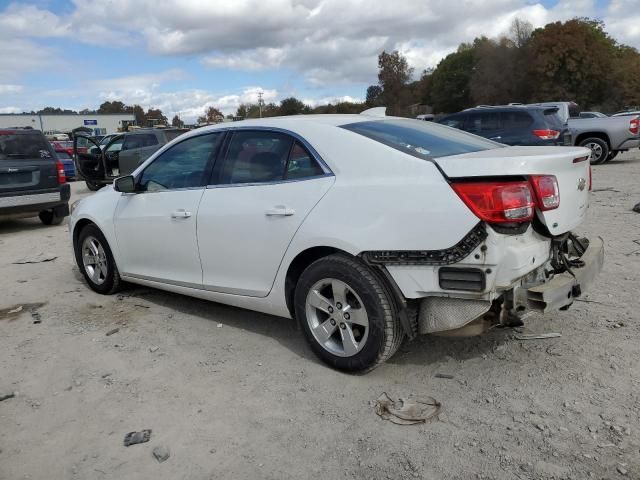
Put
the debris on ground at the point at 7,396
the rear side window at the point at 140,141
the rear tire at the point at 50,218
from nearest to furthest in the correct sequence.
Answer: the debris on ground at the point at 7,396 < the rear tire at the point at 50,218 < the rear side window at the point at 140,141

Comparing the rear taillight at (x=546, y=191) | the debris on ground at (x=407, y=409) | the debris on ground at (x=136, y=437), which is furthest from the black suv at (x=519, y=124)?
the debris on ground at (x=136, y=437)

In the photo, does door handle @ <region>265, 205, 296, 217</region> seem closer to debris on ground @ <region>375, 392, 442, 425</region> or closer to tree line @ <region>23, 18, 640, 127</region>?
debris on ground @ <region>375, 392, 442, 425</region>

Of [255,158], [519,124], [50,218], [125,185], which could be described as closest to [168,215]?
[125,185]

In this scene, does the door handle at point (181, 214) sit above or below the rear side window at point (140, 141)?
below

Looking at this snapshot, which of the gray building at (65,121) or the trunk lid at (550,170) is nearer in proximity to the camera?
the trunk lid at (550,170)

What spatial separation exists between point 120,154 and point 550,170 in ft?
41.1

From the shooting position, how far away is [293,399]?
3352mm

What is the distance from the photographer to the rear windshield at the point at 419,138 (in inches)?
136

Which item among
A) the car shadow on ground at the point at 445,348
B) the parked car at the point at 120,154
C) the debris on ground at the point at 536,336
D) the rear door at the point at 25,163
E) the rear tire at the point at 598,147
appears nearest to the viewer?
the car shadow on ground at the point at 445,348

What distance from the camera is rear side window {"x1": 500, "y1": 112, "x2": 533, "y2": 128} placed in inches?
517

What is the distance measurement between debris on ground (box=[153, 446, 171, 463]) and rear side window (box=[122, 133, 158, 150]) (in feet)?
38.2

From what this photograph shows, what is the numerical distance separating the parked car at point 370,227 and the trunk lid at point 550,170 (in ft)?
0.04

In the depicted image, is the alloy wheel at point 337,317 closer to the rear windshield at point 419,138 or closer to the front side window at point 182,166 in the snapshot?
the rear windshield at point 419,138

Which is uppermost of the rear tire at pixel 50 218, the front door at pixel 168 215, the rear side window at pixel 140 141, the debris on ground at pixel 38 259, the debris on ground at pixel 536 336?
the rear side window at pixel 140 141
